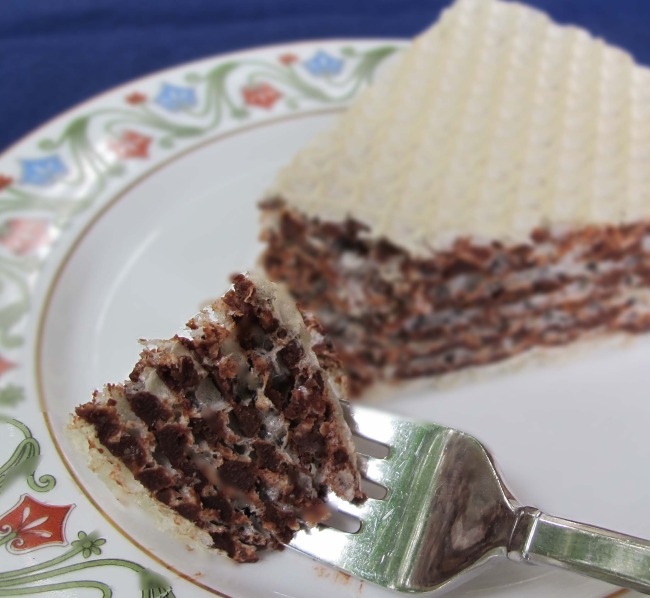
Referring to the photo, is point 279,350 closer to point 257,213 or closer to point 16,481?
point 16,481


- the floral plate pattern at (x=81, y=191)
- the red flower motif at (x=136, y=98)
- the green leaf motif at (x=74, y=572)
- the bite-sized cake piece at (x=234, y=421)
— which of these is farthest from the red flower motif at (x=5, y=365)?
the red flower motif at (x=136, y=98)

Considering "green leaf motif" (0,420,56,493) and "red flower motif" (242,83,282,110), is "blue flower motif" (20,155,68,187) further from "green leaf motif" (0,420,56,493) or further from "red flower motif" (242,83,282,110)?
"green leaf motif" (0,420,56,493)

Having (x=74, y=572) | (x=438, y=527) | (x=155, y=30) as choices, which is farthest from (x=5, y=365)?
(x=155, y=30)

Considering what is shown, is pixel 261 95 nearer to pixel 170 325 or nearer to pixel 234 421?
pixel 170 325

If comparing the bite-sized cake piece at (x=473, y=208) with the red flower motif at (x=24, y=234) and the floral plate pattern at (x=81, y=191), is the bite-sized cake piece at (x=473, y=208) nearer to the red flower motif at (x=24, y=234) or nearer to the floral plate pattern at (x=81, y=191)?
the floral plate pattern at (x=81, y=191)

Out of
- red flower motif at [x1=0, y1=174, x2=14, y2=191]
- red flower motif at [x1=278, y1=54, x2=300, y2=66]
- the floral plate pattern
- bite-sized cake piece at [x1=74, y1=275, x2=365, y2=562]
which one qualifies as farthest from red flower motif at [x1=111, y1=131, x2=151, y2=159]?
bite-sized cake piece at [x1=74, y1=275, x2=365, y2=562]
